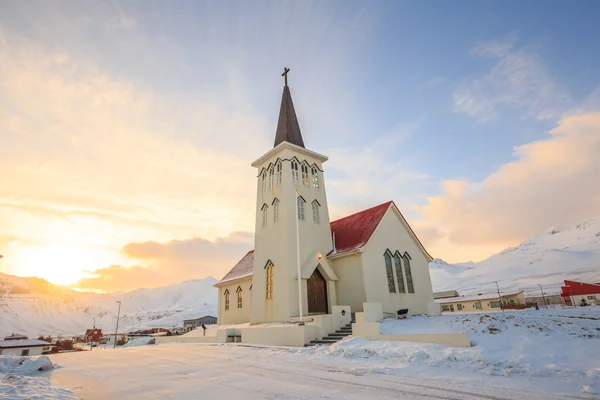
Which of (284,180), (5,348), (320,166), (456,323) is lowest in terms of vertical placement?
(5,348)

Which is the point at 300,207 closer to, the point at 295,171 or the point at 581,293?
the point at 295,171

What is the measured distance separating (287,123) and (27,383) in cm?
2368

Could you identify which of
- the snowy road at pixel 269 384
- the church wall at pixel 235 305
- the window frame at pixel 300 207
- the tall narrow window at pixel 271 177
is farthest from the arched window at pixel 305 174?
the snowy road at pixel 269 384

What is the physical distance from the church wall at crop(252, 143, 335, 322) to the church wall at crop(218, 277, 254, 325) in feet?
16.5

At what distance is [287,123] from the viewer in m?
27.8

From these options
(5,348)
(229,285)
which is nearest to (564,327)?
(229,285)

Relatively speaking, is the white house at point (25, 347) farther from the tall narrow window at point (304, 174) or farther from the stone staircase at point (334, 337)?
the stone staircase at point (334, 337)

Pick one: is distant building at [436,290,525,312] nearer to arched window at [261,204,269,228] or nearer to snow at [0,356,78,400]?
arched window at [261,204,269,228]

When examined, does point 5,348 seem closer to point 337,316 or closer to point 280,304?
point 280,304

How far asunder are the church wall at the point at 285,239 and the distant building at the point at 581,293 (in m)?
51.3

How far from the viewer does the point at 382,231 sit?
2395 centimetres

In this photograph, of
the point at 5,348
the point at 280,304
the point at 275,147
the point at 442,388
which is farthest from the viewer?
the point at 5,348

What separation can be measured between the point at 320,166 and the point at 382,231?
7.91 m

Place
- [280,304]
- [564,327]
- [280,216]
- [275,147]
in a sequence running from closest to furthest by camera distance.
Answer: [564,327] → [280,304] → [280,216] → [275,147]
